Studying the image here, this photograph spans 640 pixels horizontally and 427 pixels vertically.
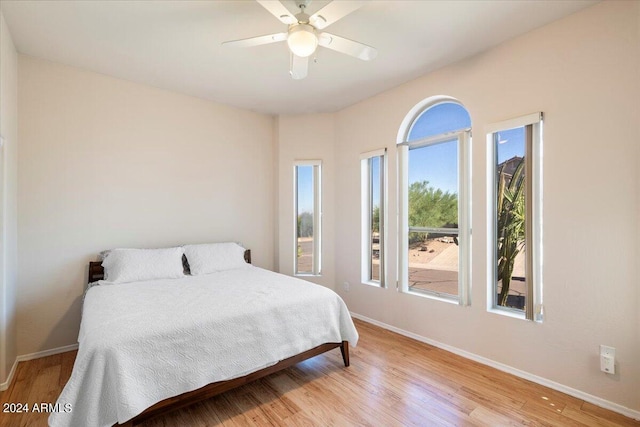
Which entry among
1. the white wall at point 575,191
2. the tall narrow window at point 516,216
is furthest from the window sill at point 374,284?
the tall narrow window at point 516,216

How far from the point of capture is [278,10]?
1731 millimetres

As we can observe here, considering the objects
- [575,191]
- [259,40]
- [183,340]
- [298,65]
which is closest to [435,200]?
[575,191]

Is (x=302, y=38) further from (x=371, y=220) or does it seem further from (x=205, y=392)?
(x=371, y=220)

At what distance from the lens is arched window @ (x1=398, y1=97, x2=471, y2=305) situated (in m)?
2.84

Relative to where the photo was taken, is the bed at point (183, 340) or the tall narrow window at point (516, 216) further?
the tall narrow window at point (516, 216)

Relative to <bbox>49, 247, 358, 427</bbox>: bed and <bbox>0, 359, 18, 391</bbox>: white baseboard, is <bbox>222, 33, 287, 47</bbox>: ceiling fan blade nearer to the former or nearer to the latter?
<bbox>49, 247, 358, 427</bbox>: bed

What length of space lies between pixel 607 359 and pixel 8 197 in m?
4.43

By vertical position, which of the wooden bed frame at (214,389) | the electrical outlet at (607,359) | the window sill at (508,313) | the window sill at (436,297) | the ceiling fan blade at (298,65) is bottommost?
the wooden bed frame at (214,389)

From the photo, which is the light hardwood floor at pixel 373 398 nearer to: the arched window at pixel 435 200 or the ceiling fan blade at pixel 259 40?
the arched window at pixel 435 200

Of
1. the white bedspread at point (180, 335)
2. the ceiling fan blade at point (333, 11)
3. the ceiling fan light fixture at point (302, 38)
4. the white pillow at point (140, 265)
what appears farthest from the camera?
the white pillow at point (140, 265)

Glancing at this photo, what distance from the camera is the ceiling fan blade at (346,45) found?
197 cm

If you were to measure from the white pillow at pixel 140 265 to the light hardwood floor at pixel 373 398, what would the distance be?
0.83 meters

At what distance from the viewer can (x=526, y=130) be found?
240 centimetres

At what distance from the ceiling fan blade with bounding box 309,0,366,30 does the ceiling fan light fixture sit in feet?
0.17
